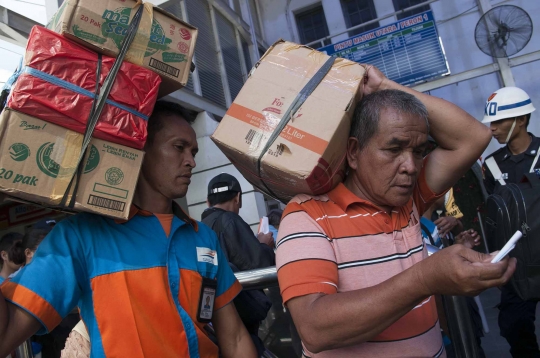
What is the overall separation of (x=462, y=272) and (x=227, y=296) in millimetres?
1002

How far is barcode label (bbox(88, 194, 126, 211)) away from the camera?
4.32ft

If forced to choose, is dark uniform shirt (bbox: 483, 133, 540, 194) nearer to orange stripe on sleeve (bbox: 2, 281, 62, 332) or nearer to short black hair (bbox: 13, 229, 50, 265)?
orange stripe on sleeve (bbox: 2, 281, 62, 332)

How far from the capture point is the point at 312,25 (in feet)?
37.0

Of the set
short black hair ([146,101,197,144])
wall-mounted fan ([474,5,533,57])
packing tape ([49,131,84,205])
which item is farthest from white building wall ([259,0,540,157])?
packing tape ([49,131,84,205])

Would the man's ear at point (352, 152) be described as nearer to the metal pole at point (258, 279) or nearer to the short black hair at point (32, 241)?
the metal pole at point (258, 279)

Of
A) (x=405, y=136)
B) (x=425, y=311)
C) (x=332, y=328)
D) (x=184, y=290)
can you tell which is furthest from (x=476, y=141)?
(x=184, y=290)

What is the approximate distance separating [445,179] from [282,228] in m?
0.70

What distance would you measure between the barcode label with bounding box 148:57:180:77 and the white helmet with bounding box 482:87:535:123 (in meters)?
2.60

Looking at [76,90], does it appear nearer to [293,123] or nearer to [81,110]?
[81,110]

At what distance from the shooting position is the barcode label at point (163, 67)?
4.79 feet

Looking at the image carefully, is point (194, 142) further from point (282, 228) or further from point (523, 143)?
point (523, 143)

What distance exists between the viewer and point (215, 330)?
5.42 feet

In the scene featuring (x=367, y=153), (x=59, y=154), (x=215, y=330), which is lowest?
(x=215, y=330)

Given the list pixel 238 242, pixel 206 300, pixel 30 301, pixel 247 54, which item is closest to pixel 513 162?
pixel 238 242
